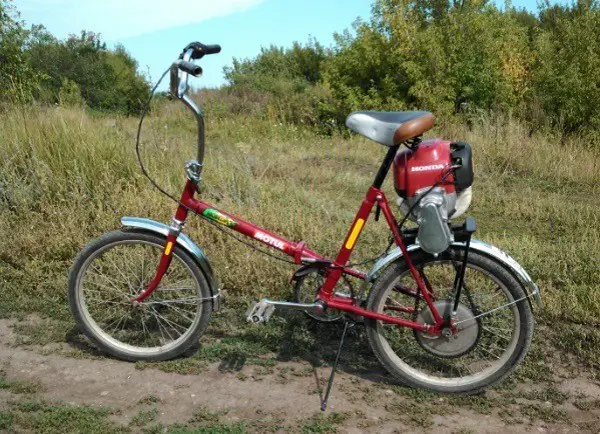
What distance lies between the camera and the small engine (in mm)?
3410

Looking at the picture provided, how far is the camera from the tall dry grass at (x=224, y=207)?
4941mm

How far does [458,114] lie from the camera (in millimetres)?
13523

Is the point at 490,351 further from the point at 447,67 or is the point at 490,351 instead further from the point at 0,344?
the point at 447,67

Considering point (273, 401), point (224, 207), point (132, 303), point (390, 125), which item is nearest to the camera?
point (390, 125)

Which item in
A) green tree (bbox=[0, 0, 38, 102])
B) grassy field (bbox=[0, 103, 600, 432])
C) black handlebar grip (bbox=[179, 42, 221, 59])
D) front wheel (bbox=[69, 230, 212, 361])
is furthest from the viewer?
green tree (bbox=[0, 0, 38, 102])

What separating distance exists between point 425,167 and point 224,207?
2703 millimetres

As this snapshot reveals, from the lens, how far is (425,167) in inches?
136

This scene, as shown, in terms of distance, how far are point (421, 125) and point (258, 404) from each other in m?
1.68

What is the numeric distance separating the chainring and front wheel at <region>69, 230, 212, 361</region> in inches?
49.1

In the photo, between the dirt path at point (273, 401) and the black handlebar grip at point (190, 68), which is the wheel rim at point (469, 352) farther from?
the black handlebar grip at point (190, 68)

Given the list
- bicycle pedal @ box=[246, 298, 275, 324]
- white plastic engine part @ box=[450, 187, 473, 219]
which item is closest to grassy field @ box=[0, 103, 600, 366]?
bicycle pedal @ box=[246, 298, 275, 324]

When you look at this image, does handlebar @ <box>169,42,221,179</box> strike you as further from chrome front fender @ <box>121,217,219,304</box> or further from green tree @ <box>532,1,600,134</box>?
green tree @ <box>532,1,600,134</box>

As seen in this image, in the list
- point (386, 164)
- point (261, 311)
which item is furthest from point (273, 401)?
point (386, 164)

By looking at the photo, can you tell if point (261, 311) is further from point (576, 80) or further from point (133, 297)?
point (576, 80)
